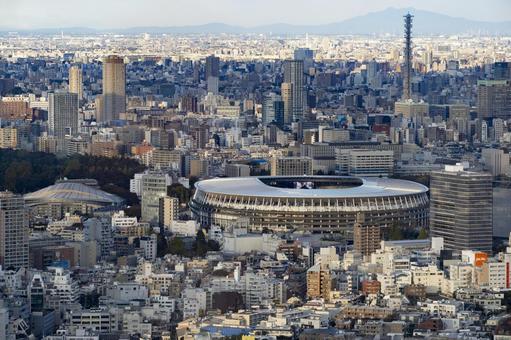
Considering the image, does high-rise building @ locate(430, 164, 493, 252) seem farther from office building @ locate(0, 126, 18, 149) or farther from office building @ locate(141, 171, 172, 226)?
office building @ locate(0, 126, 18, 149)

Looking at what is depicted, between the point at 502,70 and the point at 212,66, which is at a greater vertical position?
the point at 502,70

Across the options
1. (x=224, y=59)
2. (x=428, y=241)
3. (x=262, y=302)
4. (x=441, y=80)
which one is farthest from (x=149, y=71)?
(x=262, y=302)

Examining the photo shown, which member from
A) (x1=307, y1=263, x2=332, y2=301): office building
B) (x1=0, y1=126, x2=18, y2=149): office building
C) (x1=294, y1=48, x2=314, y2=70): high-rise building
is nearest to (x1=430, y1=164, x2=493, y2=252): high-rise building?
(x1=307, y1=263, x2=332, y2=301): office building

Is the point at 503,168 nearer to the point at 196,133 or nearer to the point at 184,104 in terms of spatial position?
the point at 196,133

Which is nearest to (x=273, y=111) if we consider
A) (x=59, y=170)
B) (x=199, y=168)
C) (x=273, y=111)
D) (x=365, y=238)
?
(x=273, y=111)

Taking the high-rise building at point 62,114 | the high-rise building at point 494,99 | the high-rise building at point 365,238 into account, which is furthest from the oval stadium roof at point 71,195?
the high-rise building at point 494,99

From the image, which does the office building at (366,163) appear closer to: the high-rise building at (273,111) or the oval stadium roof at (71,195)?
the oval stadium roof at (71,195)

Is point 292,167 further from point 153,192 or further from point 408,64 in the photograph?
point 408,64
